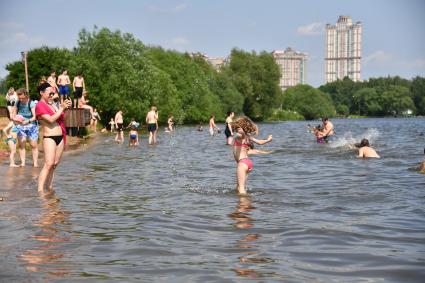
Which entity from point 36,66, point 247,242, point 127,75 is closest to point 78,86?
point 247,242

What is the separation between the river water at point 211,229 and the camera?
4.93 metres

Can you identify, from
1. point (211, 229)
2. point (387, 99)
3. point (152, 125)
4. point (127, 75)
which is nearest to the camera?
point (211, 229)

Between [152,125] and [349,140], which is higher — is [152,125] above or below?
above

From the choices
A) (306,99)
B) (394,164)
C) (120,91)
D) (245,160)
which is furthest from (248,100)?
(245,160)

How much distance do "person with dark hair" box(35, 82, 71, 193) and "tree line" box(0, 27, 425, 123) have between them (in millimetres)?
38939

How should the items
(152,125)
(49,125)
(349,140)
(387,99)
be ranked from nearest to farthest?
(49,125)
(152,125)
(349,140)
(387,99)

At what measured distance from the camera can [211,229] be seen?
6805mm

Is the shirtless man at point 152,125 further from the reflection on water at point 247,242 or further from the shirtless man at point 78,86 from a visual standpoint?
the reflection on water at point 247,242

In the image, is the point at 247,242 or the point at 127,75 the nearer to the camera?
the point at 247,242

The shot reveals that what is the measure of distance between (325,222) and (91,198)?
4.09m

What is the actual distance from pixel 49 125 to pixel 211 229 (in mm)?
3780

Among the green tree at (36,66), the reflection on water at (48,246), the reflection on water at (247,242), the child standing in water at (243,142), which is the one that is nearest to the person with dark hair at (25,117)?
the child standing in water at (243,142)

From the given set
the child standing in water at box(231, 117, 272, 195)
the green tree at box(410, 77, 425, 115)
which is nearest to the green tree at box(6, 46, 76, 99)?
the child standing in water at box(231, 117, 272, 195)

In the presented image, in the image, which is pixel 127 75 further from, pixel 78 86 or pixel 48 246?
pixel 48 246
